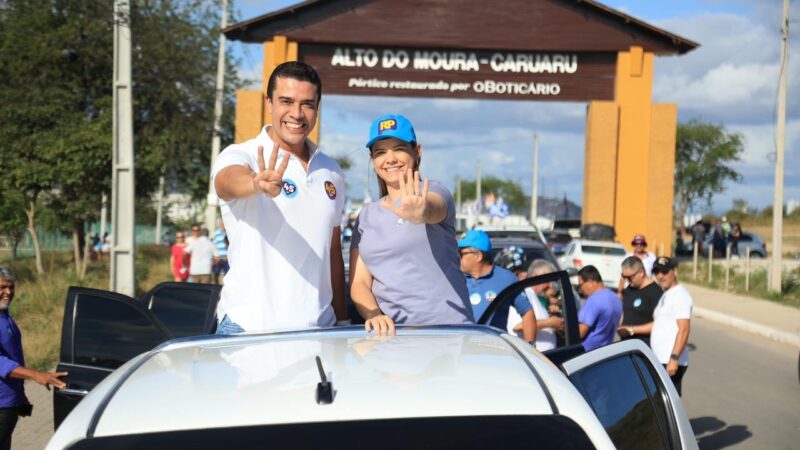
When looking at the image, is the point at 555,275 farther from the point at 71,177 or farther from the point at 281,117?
the point at 71,177

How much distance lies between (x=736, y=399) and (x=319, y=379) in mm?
9164

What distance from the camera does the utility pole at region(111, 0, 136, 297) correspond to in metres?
14.3

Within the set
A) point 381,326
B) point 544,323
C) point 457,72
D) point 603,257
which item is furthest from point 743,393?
point 457,72

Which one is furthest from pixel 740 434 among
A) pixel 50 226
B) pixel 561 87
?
pixel 50 226

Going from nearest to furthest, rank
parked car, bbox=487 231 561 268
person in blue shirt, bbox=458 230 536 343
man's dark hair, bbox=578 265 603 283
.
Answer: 1. person in blue shirt, bbox=458 230 536 343
2. man's dark hair, bbox=578 265 603 283
3. parked car, bbox=487 231 561 268

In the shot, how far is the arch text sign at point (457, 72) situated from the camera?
32.3 m

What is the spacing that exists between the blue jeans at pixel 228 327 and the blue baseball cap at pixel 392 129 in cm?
97

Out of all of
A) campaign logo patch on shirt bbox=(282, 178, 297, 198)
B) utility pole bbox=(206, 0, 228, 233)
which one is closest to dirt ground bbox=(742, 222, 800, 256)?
utility pole bbox=(206, 0, 228, 233)

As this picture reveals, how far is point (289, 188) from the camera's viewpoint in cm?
395

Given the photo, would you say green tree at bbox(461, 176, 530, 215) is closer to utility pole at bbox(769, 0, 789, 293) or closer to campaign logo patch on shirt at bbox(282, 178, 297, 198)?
utility pole at bbox(769, 0, 789, 293)

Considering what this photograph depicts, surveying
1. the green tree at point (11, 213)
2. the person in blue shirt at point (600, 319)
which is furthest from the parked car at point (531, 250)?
the green tree at point (11, 213)

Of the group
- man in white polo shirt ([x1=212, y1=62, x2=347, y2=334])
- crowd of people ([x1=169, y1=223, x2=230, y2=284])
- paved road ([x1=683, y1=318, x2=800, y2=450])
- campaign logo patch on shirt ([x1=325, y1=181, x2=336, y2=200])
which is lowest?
paved road ([x1=683, y1=318, x2=800, y2=450])

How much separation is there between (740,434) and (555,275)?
16.6 feet

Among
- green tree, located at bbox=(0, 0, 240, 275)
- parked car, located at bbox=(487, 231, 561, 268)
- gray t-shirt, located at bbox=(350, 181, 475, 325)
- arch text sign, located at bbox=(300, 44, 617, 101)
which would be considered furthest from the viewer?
arch text sign, located at bbox=(300, 44, 617, 101)
